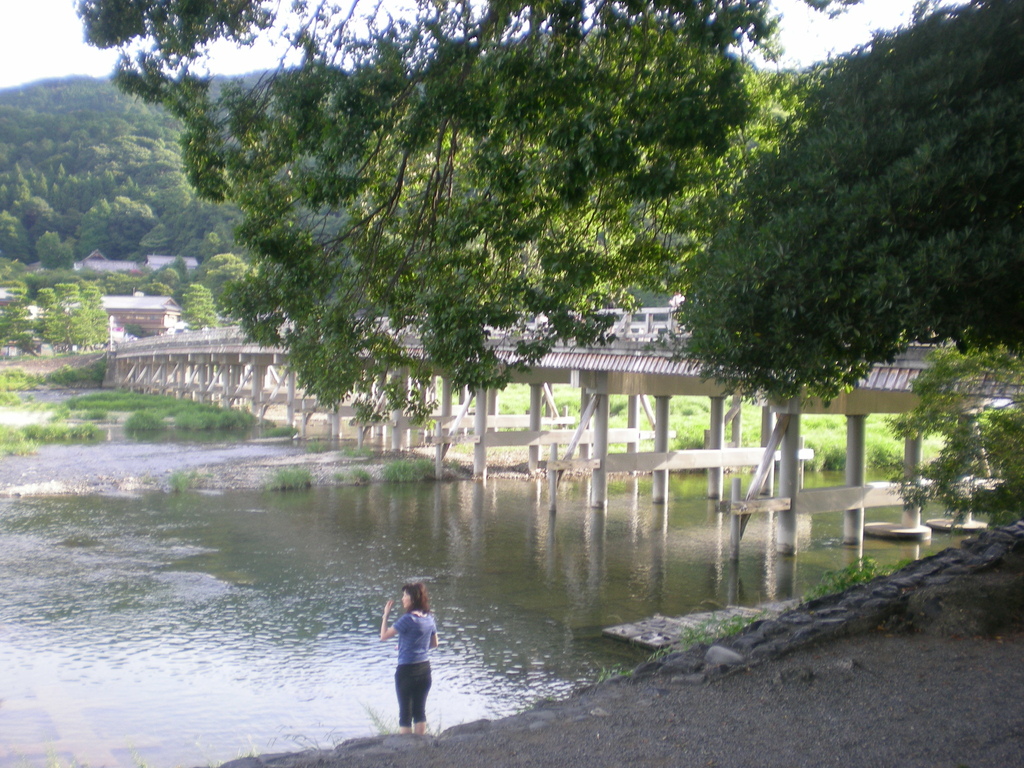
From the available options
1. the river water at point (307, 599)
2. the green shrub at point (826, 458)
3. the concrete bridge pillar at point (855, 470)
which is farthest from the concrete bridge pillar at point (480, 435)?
the green shrub at point (826, 458)

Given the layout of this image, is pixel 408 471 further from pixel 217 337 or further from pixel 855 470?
pixel 217 337

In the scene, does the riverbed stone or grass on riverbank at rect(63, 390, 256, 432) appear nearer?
the riverbed stone

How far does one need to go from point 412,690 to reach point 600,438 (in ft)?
38.4

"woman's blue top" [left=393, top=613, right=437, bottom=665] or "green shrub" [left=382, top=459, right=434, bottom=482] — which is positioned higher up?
"woman's blue top" [left=393, top=613, right=437, bottom=665]

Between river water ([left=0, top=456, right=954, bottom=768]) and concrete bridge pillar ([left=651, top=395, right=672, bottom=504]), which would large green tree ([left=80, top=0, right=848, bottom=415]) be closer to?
river water ([left=0, top=456, right=954, bottom=768])

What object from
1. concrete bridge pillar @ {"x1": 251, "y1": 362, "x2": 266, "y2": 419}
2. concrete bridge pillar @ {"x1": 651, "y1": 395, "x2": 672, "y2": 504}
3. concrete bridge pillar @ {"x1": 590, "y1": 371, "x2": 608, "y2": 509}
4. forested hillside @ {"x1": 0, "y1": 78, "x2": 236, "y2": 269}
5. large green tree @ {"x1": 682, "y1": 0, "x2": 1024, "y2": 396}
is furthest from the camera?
forested hillside @ {"x1": 0, "y1": 78, "x2": 236, "y2": 269}

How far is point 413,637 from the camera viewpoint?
5.86 metres

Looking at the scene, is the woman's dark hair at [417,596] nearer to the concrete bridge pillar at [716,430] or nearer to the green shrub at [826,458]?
the concrete bridge pillar at [716,430]

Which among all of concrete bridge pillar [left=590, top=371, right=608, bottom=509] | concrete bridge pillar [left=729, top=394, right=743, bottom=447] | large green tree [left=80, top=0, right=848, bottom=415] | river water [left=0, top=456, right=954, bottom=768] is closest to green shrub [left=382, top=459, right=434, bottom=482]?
river water [left=0, top=456, right=954, bottom=768]

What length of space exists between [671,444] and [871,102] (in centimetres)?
1842

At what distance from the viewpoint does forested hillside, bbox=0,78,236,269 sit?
73.1m

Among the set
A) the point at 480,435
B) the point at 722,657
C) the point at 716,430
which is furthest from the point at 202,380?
the point at 722,657

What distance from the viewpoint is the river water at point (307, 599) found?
7168mm

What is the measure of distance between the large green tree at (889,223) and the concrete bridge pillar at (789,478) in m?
7.13
